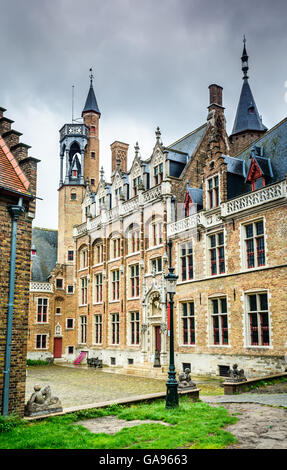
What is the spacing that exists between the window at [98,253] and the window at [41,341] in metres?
8.96

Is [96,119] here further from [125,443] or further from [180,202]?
[125,443]

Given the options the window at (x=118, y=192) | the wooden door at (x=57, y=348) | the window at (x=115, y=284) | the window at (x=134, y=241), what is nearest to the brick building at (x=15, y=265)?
the window at (x=134, y=241)

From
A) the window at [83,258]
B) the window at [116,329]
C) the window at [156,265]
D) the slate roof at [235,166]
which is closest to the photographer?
the slate roof at [235,166]

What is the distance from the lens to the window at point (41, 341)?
39.8 metres

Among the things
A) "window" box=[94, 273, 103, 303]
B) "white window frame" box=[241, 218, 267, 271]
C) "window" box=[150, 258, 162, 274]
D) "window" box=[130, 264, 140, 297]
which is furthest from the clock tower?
"white window frame" box=[241, 218, 267, 271]

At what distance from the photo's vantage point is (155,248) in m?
29.9

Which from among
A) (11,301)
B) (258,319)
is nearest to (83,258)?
(258,319)

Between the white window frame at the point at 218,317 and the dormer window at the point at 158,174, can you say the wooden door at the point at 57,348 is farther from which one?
the white window frame at the point at 218,317

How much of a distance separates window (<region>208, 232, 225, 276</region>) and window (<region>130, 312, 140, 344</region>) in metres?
8.94

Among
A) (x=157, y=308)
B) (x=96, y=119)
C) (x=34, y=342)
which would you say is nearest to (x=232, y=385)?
(x=157, y=308)

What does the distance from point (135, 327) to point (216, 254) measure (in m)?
10.2

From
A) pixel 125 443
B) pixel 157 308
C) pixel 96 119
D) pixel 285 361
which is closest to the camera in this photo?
pixel 125 443

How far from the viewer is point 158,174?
3133 cm
